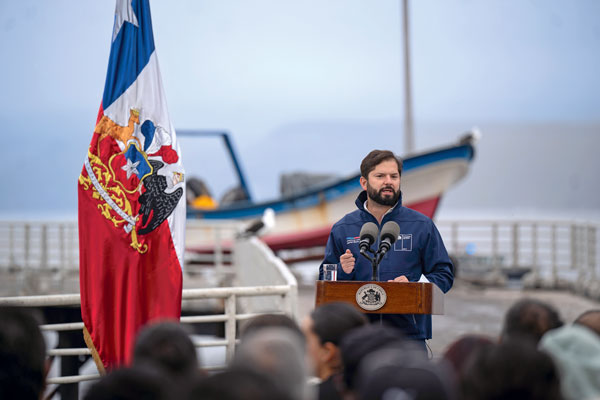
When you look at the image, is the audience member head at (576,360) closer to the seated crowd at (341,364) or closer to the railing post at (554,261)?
the seated crowd at (341,364)

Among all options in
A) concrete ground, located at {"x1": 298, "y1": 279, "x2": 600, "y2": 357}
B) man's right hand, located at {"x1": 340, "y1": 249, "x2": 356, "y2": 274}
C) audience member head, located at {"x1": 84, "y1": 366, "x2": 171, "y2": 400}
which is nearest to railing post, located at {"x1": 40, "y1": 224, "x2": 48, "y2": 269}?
concrete ground, located at {"x1": 298, "y1": 279, "x2": 600, "y2": 357}

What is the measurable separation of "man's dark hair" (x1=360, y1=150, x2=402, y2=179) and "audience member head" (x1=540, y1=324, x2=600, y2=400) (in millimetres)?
1586

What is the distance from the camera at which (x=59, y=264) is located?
15.8 meters

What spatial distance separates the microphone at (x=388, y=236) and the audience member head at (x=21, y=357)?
1.62 meters

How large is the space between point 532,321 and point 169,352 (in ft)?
4.59

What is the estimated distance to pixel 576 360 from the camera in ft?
8.05

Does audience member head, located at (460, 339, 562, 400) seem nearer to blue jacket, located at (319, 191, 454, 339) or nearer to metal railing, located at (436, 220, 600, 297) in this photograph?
blue jacket, located at (319, 191, 454, 339)

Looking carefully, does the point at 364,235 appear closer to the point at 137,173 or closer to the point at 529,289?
the point at 137,173

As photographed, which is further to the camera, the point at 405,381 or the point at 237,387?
the point at 405,381

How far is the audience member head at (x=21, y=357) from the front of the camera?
8.55 ft

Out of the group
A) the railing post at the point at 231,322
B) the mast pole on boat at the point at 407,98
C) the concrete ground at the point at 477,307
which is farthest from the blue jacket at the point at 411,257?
the mast pole on boat at the point at 407,98

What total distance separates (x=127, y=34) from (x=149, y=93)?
1.38 ft

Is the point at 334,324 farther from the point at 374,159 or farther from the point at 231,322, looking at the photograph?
the point at 231,322

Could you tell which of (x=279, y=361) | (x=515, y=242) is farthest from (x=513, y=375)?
(x=515, y=242)
